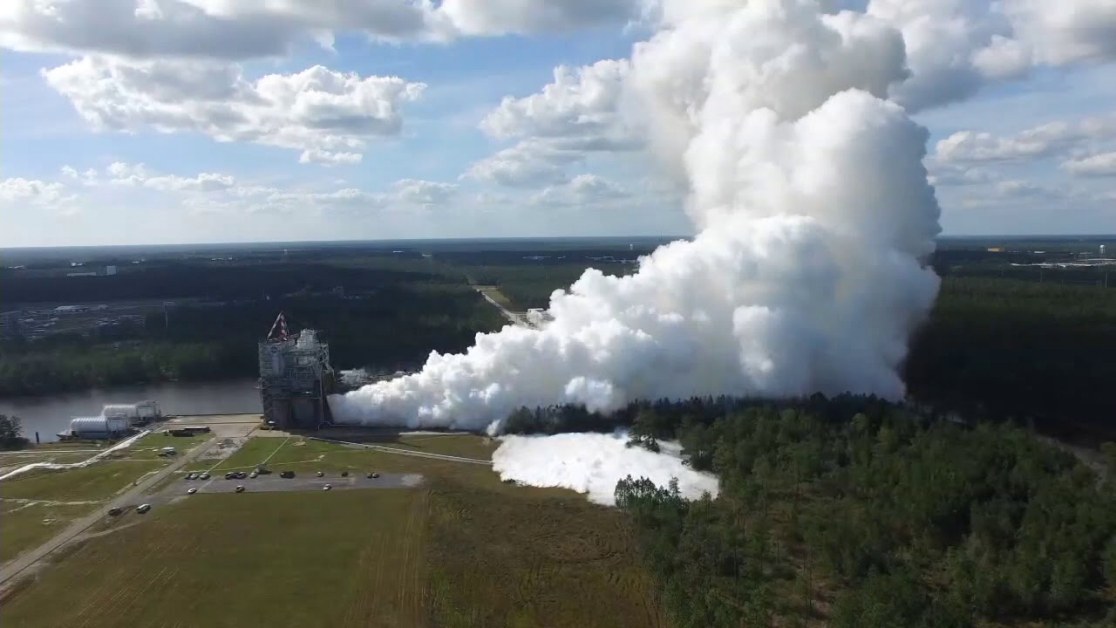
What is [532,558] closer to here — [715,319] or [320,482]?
[320,482]

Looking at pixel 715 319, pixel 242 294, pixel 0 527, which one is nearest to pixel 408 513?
pixel 0 527

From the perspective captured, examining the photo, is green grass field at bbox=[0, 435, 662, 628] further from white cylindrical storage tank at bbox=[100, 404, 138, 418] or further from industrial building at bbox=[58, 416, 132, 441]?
white cylindrical storage tank at bbox=[100, 404, 138, 418]

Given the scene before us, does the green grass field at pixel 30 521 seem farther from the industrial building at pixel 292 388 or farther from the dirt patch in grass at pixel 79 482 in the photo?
the industrial building at pixel 292 388

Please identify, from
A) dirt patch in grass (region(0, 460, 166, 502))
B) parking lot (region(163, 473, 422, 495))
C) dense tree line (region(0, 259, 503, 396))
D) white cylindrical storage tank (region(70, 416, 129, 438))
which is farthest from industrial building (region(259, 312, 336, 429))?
dense tree line (region(0, 259, 503, 396))

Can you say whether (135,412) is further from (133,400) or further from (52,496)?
(52,496)

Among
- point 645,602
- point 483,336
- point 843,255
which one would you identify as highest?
point 843,255

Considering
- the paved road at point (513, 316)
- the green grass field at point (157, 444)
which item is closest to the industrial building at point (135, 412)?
the green grass field at point (157, 444)

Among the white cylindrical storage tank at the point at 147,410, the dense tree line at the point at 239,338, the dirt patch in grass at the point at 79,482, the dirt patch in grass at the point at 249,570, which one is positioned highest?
the dense tree line at the point at 239,338
